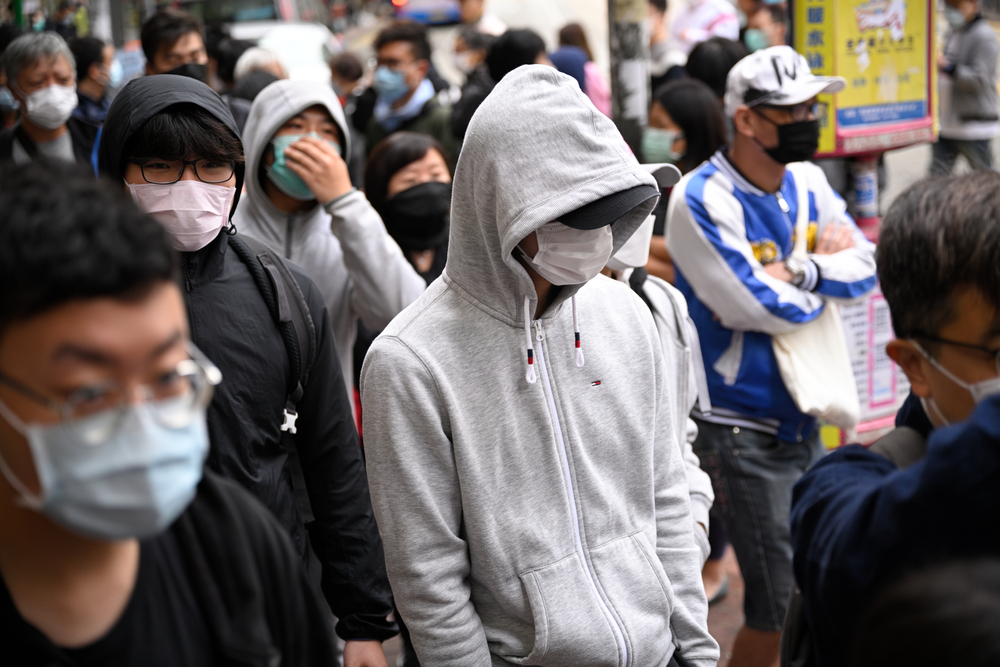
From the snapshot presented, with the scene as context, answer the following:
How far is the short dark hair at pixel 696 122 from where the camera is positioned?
193 inches

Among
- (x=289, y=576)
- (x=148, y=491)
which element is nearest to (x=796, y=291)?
(x=289, y=576)

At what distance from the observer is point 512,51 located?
6.11m

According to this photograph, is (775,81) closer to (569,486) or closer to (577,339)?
(577,339)

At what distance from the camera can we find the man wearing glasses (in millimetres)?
3775

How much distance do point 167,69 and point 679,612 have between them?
4.56 m

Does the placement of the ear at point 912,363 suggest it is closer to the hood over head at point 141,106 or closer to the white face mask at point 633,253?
the white face mask at point 633,253

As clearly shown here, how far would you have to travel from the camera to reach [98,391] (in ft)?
4.30

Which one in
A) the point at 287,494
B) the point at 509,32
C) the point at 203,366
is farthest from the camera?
the point at 509,32

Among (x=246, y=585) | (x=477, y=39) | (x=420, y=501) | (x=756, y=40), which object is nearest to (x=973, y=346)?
(x=420, y=501)

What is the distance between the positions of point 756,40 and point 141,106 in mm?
7515

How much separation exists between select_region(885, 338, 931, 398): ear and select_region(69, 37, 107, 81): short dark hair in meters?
7.36

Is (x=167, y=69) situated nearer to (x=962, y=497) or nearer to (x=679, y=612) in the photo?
(x=679, y=612)

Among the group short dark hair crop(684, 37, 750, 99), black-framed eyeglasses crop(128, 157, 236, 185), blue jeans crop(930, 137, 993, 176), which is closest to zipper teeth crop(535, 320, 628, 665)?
black-framed eyeglasses crop(128, 157, 236, 185)

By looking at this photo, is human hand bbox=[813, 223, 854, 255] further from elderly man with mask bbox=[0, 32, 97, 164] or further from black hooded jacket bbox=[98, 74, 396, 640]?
elderly man with mask bbox=[0, 32, 97, 164]
